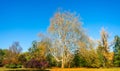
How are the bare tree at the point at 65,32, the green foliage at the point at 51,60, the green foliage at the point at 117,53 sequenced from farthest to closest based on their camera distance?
1. the green foliage at the point at 117,53
2. the green foliage at the point at 51,60
3. the bare tree at the point at 65,32

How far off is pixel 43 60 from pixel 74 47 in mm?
11387

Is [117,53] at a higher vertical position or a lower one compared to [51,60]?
higher

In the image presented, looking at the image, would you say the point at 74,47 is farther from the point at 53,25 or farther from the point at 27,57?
the point at 27,57

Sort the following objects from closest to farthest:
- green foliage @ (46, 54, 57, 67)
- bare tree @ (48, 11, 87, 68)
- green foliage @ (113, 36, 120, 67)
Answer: bare tree @ (48, 11, 87, 68)
green foliage @ (46, 54, 57, 67)
green foliage @ (113, 36, 120, 67)

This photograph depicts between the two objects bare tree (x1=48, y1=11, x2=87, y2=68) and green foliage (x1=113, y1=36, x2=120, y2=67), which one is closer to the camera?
bare tree (x1=48, y1=11, x2=87, y2=68)

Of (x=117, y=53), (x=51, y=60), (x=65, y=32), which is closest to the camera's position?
(x=65, y=32)

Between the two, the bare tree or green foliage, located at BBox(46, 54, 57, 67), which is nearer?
the bare tree

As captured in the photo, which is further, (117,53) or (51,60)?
(51,60)

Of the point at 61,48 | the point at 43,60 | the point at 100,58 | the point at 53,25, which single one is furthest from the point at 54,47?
the point at 100,58

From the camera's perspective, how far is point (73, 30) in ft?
Result: 154

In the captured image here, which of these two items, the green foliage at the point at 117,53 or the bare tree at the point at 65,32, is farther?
the green foliage at the point at 117,53

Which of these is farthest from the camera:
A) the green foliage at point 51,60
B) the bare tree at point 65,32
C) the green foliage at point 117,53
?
the green foliage at point 117,53

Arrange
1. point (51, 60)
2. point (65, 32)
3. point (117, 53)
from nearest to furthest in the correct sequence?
point (65, 32)
point (117, 53)
point (51, 60)

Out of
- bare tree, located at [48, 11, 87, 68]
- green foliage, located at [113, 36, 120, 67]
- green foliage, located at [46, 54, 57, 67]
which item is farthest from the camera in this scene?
green foliage, located at [113, 36, 120, 67]
